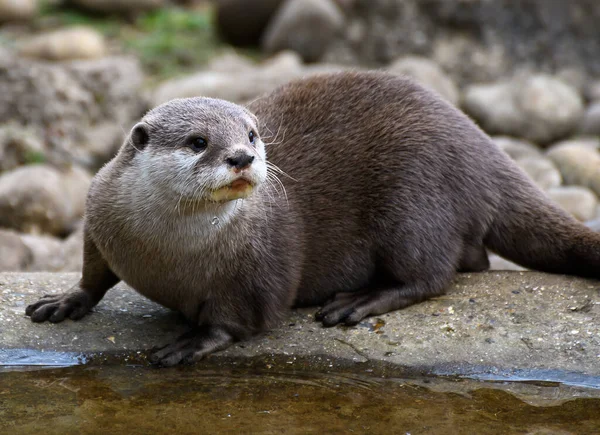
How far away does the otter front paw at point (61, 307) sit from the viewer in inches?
137

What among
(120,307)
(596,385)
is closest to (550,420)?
(596,385)

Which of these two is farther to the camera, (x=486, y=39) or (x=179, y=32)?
(x=179, y=32)

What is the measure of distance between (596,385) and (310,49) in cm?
801

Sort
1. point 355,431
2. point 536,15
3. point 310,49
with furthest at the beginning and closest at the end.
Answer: point 310,49, point 536,15, point 355,431

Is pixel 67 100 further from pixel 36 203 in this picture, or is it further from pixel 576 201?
pixel 576 201

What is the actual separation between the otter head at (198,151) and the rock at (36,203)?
2.84 meters

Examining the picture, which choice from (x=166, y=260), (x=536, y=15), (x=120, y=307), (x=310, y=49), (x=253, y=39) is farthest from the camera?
(x=253, y=39)

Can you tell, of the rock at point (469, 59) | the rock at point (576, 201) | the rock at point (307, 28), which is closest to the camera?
the rock at point (576, 201)

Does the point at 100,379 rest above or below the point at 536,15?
below

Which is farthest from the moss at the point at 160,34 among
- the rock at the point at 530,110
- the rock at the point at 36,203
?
the rock at the point at 36,203

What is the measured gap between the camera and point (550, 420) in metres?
2.91

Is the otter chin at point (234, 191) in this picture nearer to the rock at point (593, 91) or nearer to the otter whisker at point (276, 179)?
the otter whisker at point (276, 179)

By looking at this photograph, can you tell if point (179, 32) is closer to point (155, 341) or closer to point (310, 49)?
point (310, 49)

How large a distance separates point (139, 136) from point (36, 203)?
295 centimetres
